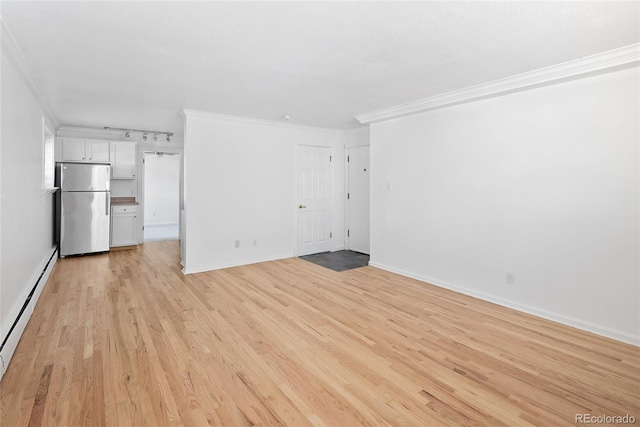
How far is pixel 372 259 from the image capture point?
5133 mm

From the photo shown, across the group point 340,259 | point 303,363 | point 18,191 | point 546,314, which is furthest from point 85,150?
point 546,314

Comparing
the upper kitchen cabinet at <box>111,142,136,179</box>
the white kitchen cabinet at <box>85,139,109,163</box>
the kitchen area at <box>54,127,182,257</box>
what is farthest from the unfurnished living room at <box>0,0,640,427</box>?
the upper kitchen cabinet at <box>111,142,136,179</box>

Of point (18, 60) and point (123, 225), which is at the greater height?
point (18, 60)

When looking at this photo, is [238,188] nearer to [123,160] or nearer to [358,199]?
[358,199]

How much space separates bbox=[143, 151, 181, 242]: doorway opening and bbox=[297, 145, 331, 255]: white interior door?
5.60 m

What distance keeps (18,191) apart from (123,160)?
13.2 ft

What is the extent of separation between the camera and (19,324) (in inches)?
103

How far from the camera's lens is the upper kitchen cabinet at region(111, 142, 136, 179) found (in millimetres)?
6414

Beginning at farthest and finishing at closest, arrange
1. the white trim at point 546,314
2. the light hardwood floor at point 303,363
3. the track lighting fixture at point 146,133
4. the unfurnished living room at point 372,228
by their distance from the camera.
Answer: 1. the track lighting fixture at point 146,133
2. the white trim at point 546,314
3. the unfurnished living room at point 372,228
4. the light hardwood floor at point 303,363

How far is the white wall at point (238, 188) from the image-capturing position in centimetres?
468

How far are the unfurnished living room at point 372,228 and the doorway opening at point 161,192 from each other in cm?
469

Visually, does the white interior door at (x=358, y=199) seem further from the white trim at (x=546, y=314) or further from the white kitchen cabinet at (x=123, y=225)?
the white kitchen cabinet at (x=123, y=225)

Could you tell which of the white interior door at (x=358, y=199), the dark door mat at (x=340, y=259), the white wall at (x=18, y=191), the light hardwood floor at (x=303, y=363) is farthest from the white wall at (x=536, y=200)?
the white wall at (x=18, y=191)

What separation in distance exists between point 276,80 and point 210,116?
1.92 m
